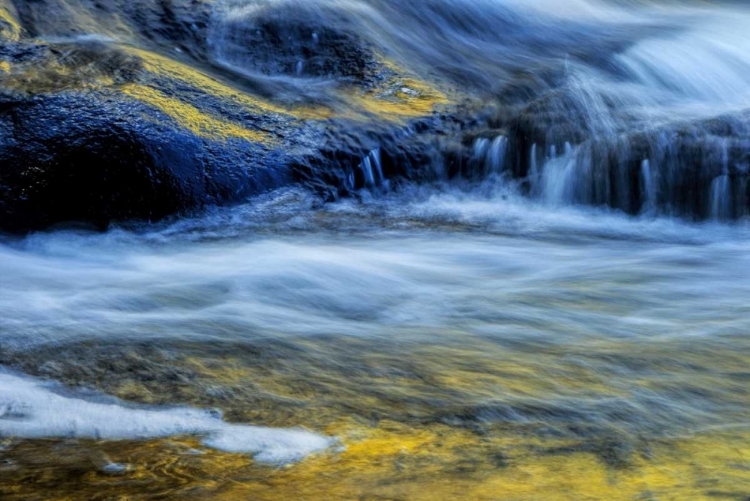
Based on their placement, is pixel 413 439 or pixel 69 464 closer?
pixel 69 464

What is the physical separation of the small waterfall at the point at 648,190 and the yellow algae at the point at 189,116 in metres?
2.53

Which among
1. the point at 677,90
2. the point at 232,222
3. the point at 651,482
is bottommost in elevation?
the point at 651,482

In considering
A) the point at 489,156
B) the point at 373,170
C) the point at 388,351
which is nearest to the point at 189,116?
the point at 373,170

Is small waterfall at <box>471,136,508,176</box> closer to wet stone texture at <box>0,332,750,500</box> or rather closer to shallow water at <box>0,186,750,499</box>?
shallow water at <box>0,186,750,499</box>

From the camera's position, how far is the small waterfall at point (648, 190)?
20.0ft

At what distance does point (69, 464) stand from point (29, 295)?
212 cm

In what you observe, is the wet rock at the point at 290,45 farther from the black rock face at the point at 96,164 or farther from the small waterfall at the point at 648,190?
the small waterfall at the point at 648,190

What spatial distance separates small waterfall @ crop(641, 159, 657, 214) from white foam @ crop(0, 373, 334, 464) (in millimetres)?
4153

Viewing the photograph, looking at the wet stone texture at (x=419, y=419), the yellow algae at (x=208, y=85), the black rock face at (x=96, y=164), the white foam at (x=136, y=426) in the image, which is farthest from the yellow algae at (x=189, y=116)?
the white foam at (x=136, y=426)

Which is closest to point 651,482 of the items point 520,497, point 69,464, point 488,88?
point 520,497

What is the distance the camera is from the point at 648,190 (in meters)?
6.11

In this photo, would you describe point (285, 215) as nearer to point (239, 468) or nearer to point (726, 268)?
point (726, 268)

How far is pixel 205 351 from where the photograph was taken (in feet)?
11.0

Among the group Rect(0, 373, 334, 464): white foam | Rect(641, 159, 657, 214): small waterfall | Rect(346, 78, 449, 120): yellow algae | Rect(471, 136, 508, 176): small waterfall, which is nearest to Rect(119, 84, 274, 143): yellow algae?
Answer: Rect(346, 78, 449, 120): yellow algae
